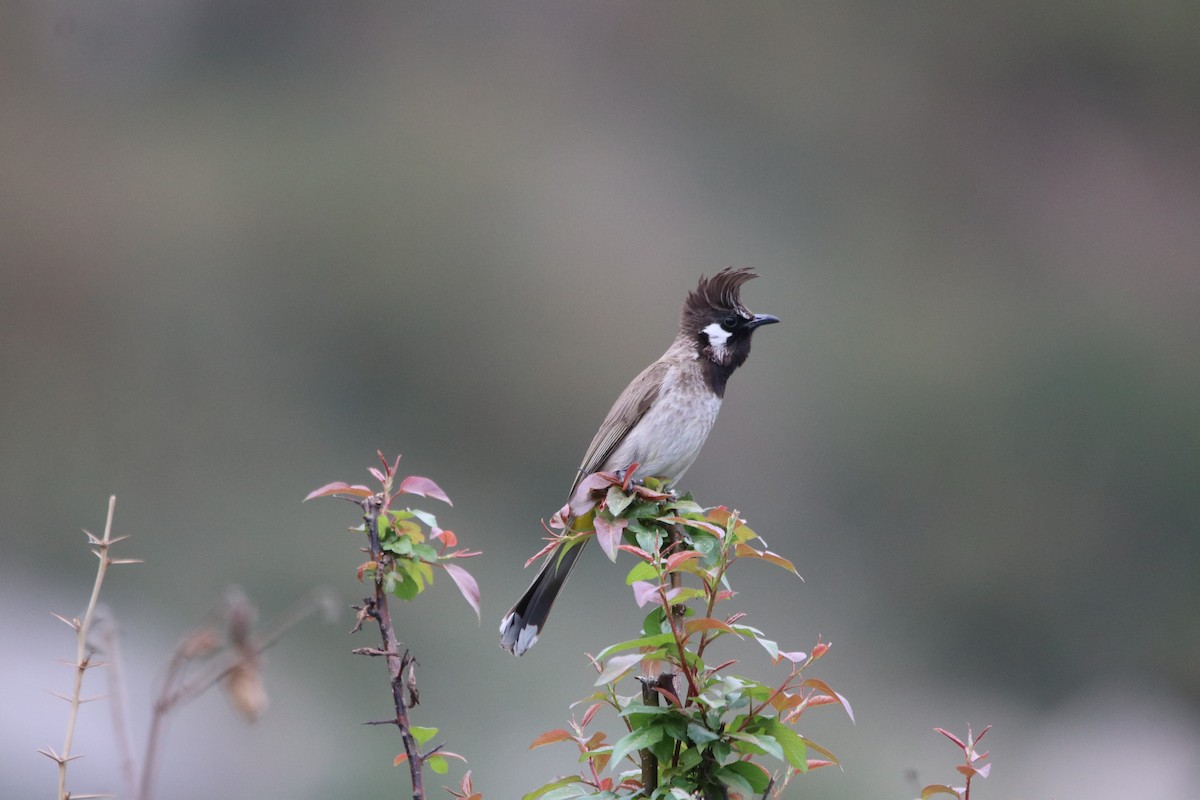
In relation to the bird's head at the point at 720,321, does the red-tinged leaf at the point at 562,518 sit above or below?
below

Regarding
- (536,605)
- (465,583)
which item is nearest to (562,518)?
(465,583)

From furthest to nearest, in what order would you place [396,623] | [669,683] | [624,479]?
[396,623]
[624,479]
[669,683]

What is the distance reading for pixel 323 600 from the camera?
1.19 metres

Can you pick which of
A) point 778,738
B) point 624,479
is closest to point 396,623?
point 624,479

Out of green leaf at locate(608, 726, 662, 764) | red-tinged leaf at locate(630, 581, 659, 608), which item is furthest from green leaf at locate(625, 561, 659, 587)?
green leaf at locate(608, 726, 662, 764)

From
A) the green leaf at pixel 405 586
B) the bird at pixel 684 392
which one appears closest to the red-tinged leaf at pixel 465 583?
the green leaf at pixel 405 586

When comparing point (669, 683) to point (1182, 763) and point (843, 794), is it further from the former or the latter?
point (1182, 763)

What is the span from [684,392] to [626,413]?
18 centimetres

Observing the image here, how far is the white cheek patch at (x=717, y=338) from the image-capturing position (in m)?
3.40

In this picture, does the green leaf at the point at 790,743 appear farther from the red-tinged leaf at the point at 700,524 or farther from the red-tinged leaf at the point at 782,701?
the red-tinged leaf at the point at 700,524

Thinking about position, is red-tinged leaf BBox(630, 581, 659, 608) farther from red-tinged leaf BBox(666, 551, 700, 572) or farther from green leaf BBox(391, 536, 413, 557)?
green leaf BBox(391, 536, 413, 557)

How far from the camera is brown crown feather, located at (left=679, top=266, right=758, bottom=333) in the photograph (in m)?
3.32

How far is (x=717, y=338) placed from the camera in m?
3.41

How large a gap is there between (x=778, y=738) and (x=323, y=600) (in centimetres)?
60
